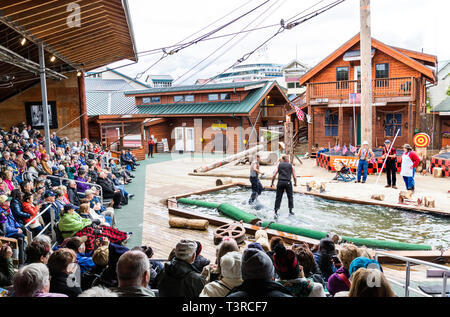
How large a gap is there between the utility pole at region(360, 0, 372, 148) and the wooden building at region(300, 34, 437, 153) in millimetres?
5091

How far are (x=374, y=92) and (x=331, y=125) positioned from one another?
12.9 feet

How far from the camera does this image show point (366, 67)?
521 inches

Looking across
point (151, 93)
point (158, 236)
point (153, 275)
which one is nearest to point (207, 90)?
point (151, 93)

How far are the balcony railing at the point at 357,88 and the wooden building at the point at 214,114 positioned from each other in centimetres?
440

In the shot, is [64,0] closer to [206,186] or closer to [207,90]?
[206,186]

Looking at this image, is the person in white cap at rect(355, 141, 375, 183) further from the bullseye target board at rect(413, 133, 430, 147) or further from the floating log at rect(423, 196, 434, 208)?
the floating log at rect(423, 196, 434, 208)

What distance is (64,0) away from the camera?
9.22 meters

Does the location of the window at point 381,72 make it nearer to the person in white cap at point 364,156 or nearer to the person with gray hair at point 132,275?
the person in white cap at point 364,156

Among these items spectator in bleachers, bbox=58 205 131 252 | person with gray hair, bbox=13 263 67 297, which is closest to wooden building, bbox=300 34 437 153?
spectator in bleachers, bbox=58 205 131 252

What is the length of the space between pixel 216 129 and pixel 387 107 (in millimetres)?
11511

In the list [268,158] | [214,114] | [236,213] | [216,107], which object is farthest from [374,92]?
[236,213]

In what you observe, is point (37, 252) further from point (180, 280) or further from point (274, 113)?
point (274, 113)

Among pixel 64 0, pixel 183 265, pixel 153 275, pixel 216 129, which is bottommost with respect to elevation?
pixel 153 275

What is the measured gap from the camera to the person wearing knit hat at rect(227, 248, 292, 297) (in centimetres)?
233
